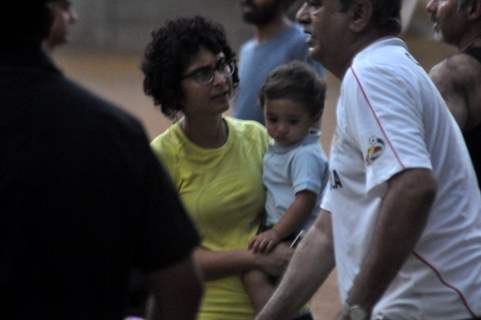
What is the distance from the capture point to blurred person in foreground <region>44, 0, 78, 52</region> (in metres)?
3.37

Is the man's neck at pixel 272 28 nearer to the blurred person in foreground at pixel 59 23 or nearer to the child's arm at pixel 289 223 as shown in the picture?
the child's arm at pixel 289 223

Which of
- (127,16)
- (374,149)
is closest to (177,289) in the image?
(374,149)

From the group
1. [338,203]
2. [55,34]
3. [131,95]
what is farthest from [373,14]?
[131,95]

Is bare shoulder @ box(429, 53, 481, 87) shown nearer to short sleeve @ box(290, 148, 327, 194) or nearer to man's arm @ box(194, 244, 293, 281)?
short sleeve @ box(290, 148, 327, 194)

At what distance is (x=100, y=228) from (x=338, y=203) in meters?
1.36

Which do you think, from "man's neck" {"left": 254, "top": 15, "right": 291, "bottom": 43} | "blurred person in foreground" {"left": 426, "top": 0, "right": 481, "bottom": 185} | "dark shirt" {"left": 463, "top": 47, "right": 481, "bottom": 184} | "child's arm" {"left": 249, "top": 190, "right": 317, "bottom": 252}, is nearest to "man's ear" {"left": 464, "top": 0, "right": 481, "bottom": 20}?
"blurred person in foreground" {"left": 426, "top": 0, "right": 481, "bottom": 185}

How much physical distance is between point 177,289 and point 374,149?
994mm

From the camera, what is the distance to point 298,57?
8.73 m

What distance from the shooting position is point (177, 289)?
3424mm

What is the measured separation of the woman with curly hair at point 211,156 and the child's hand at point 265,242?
24 mm

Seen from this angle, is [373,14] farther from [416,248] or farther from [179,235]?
[179,235]

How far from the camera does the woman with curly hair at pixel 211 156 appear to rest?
5.41 meters

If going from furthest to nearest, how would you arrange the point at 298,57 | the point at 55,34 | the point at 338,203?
the point at 298,57 → the point at 338,203 → the point at 55,34

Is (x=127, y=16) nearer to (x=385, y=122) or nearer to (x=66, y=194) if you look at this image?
(x=385, y=122)
